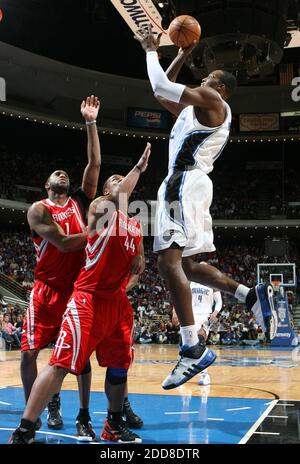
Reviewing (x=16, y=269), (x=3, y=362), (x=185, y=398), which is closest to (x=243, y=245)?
(x=16, y=269)

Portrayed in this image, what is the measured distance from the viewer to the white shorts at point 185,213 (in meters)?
3.80

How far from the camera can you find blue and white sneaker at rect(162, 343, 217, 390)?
3738 millimetres

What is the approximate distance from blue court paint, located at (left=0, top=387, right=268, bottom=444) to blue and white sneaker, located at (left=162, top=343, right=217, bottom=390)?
0.48 meters

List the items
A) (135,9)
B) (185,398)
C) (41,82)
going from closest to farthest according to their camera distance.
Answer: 1. (185,398)
2. (135,9)
3. (41,82)

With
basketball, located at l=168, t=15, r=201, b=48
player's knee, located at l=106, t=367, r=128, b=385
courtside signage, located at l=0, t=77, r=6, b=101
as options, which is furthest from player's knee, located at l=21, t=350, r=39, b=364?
courtside signage, located at l=0, t=77, r=6, b=101

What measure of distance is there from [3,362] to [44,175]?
16194 millimetres

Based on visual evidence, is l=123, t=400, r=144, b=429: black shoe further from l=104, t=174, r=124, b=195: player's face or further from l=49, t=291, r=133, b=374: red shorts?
l=104, t=174, r=124, b=195: player's face

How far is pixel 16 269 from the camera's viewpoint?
2162cm

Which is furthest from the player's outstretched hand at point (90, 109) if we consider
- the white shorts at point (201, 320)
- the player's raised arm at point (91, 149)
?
the white shorts at point (201, 320)

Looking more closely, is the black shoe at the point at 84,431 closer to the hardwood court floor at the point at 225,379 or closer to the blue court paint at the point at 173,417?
the blue court paint at the point at 173,417

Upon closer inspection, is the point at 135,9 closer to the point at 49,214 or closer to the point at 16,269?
the point at 49,214

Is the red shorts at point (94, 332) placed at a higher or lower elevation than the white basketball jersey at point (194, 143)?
lower

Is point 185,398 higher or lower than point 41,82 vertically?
lower

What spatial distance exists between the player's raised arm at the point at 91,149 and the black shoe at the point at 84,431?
184 cm
